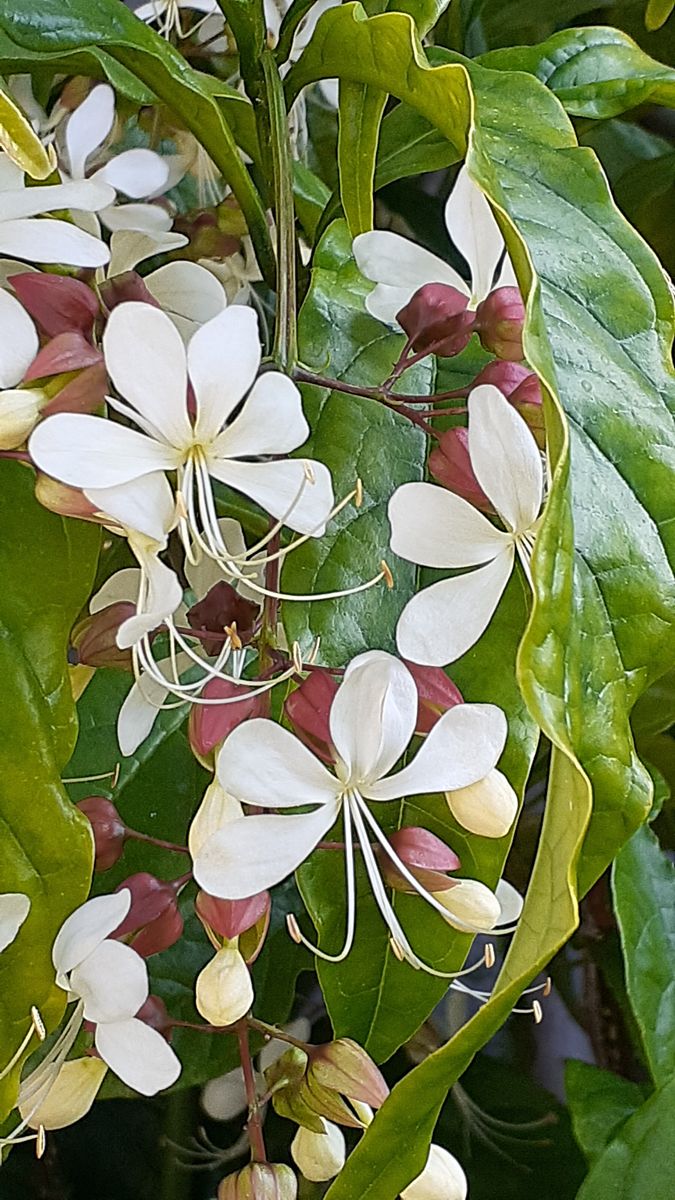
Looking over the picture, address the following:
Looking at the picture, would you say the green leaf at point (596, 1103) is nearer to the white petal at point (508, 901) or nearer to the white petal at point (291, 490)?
the white petal at point (508, 901)

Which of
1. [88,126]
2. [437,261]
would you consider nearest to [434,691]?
[437,261]

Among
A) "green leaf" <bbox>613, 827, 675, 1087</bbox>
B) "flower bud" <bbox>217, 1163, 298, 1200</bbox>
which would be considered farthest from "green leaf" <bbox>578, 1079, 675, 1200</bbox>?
"flower bud" <bbox>217, 1163, 298, 1200</bbox>

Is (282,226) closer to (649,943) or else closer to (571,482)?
(571,482)

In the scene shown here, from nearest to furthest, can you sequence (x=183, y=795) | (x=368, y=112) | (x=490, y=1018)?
(x=490, y=1018), (x=368, y=112), (x=183, y=795)

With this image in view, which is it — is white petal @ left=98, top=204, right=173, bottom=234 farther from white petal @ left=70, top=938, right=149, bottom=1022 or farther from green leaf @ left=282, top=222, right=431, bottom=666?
white petal @ left=70, top=938, right=149, bottom=1022

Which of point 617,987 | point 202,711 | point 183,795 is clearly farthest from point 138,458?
point 617,987

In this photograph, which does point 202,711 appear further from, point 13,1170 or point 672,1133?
point 13,1170
